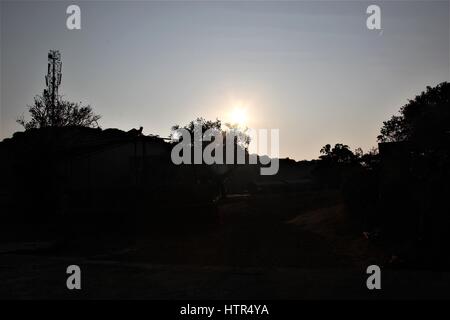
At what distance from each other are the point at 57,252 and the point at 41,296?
8146 millimetres

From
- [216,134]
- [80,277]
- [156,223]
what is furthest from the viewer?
[216,134]

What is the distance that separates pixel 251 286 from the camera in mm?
7605

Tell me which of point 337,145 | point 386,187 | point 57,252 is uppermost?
point 337,145

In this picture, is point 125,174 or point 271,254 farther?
point 125,174

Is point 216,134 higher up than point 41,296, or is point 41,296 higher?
point 216,134

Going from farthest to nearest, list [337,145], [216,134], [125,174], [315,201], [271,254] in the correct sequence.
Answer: [337,145] → [216,134] → [125,174] → [315,201] → [271,254]

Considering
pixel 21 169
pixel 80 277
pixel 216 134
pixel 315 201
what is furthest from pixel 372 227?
pixel 216 134

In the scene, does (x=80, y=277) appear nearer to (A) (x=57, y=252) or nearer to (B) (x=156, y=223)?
(A) (x=57, y=252)

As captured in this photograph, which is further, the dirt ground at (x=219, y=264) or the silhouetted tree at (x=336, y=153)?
the silhouetted tree at (x=336, y=153)

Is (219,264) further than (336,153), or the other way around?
(336,153)

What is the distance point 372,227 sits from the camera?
1527 cm

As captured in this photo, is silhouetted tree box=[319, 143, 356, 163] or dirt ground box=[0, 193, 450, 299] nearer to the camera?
dirt ground box=[0, 193, 450, 299]
